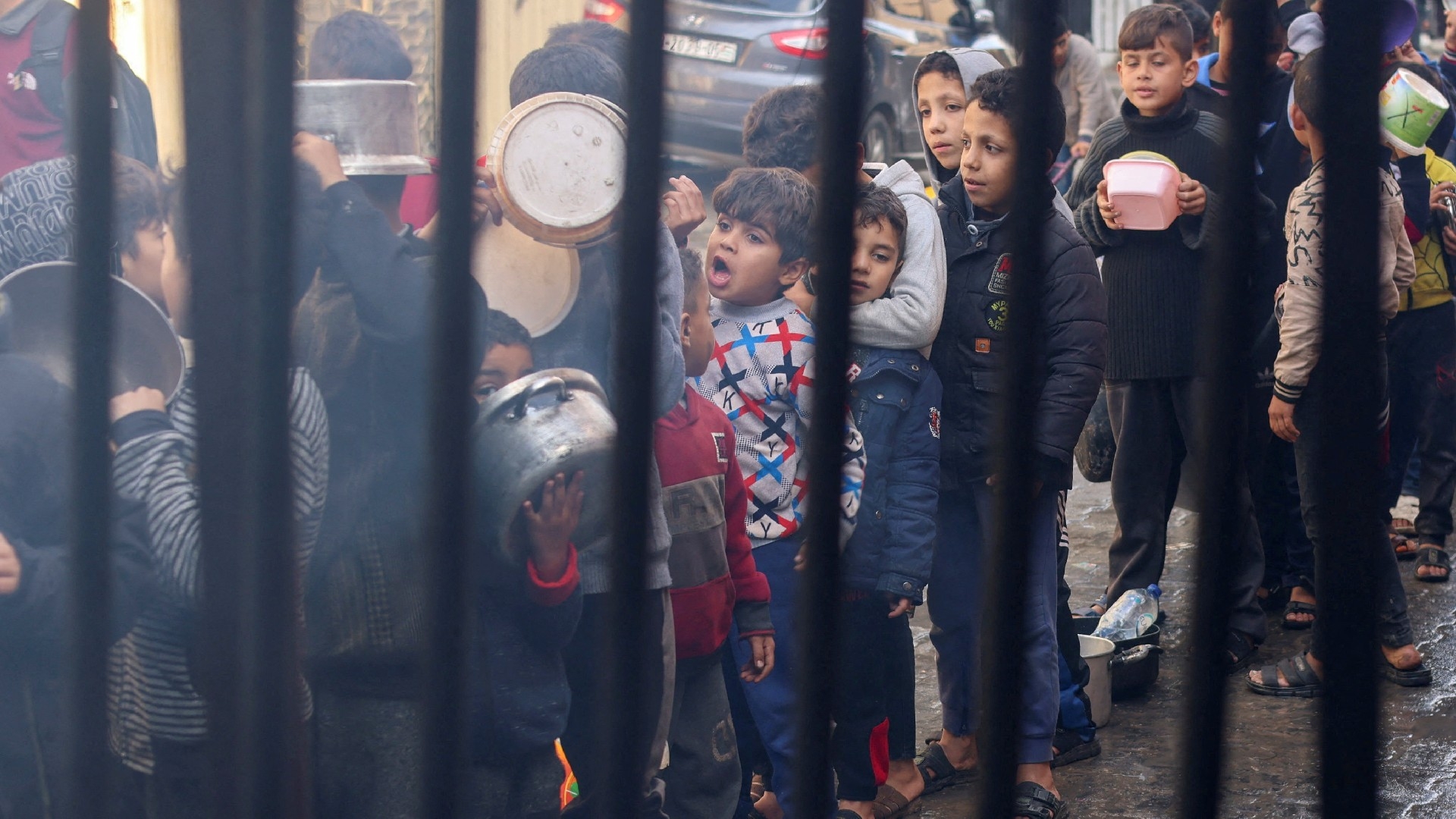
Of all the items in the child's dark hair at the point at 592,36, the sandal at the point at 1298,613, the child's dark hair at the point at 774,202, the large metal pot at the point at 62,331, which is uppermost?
the child's dark hair at the point at 592,36

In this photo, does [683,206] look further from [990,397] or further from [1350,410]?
[1350,410]

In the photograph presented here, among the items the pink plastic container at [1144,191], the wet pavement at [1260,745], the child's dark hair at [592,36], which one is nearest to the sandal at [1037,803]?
the wet pavement at [1260,745]

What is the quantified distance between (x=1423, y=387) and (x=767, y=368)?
2.88 meters

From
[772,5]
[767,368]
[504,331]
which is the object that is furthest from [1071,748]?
[772,5]

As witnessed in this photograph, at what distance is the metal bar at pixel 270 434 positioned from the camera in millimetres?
1106

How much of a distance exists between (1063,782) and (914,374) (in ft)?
3.76

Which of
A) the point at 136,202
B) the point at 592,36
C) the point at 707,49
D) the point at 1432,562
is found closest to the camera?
the point at 136,202

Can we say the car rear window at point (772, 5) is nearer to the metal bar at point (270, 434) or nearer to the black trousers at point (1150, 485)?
the black trousers at point (1150, 485)

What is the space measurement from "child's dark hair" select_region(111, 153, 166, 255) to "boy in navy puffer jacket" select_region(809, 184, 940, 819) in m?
1.42

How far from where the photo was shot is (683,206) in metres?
2.38

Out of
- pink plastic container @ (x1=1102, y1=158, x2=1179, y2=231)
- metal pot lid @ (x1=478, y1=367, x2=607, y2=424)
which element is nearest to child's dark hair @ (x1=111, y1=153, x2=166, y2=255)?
metal pot lid @ (x1=478, y1=367, x2=607, y2=424)

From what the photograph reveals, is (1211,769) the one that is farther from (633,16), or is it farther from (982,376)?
(982,376)

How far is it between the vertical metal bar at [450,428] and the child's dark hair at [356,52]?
1.24 m

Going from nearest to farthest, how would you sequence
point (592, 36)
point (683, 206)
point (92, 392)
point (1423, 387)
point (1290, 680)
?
point (92, 392) < point (683, 206) < point (592, 36) < point (1290, 680) < point (1423, 387)
